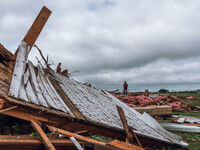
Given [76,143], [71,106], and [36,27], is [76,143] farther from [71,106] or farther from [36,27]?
[36,27]

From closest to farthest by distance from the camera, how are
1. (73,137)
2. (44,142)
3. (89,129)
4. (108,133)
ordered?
(44,142) < (73,137) < (89,129) < (108,133)

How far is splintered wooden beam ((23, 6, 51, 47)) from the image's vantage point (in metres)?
5.50

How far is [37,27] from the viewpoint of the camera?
5.52 metres

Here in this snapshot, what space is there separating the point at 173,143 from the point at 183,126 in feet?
14.4

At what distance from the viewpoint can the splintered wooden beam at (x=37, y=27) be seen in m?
5.50

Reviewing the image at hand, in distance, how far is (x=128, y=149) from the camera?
2.84m

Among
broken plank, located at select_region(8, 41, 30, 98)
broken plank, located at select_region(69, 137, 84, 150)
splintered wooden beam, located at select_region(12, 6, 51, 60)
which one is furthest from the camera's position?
splintered wooden beam, located at select_region(12, 6, 51, 60)

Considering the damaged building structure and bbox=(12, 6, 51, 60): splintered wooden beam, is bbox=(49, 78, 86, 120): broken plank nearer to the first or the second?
the damaged building structure

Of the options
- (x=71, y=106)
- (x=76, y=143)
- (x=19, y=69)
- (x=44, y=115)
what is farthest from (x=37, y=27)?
(x=76, y=143)

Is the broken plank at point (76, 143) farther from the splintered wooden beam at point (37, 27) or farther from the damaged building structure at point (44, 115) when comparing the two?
the splintered wooden beam at point (37, 27)

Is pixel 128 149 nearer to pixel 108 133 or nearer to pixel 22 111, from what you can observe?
pixel 108 133

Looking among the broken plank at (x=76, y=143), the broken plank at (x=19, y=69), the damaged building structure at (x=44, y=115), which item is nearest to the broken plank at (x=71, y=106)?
the damaged building structure at (x=44, y=115)

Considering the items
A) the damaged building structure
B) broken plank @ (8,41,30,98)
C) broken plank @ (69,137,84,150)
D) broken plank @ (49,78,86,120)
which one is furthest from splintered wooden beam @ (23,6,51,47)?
broken plank @ (69,137,84,150)

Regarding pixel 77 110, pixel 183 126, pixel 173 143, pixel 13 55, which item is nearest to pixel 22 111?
pixel 77 110
